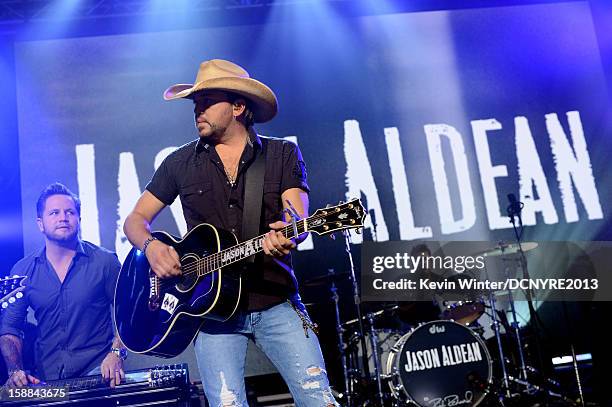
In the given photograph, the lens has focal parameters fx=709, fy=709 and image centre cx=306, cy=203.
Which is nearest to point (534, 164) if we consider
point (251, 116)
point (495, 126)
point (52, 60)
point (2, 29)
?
point (495, 126)

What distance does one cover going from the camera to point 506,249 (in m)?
7.17

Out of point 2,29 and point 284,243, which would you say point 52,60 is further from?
point 284,243

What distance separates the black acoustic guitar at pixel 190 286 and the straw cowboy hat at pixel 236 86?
2.36ft

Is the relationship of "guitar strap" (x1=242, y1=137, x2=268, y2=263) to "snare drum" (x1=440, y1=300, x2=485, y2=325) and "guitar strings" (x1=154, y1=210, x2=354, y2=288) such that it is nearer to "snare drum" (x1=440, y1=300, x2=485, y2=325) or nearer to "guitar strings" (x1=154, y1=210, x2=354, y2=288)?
"guitar strings" (x1=154, y1=210, x2=354, y2=288)

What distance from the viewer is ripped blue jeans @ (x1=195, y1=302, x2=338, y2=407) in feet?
10.2

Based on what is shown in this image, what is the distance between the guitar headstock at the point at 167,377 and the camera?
14.5ft

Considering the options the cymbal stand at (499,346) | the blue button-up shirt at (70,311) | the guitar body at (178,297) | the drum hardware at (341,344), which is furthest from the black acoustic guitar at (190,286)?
the cymbal stand at (499,346)

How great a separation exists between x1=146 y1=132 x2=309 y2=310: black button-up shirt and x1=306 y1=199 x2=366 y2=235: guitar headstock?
34cm

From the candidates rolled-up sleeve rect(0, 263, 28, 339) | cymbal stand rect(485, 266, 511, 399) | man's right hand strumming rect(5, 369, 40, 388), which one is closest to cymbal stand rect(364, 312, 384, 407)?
cymbal stand rect(485, 266, 511, 399)

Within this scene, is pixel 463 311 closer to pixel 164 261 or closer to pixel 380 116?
pixel 380 116

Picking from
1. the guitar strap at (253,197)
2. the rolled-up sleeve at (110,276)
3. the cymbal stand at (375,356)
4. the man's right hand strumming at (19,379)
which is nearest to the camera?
the guitar strap at (253,197)

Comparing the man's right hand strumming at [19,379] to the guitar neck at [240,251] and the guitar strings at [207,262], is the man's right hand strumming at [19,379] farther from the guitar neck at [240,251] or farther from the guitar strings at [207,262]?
the guitar neck at [240,251]

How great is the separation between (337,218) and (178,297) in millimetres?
928

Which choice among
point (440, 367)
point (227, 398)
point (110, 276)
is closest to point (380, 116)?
point (440, 367)
